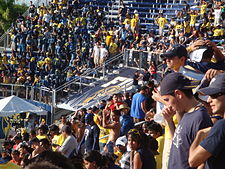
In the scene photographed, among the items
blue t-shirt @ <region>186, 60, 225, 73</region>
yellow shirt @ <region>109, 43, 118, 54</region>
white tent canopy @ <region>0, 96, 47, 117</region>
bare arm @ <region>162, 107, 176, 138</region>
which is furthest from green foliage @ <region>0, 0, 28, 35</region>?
bare arm @ <region>162, 107, 176, 138</region>

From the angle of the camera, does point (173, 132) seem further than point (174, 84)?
Yes

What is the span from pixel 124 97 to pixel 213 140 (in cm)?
1028

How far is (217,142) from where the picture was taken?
3.29 m

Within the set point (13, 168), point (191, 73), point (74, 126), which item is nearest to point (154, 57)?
point (74, 126)

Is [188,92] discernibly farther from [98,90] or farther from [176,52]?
[98,90]

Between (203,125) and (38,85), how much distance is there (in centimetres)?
1917

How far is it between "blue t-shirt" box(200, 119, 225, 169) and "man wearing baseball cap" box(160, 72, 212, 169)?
1.21 ft

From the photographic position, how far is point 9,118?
1834 centimetres

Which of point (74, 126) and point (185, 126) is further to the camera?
point (74, 126)

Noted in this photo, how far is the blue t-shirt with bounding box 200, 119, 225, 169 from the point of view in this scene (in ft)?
10.8

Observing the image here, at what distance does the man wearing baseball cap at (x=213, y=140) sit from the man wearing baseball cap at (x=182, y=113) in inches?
6.0

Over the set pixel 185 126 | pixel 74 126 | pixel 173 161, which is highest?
pixel 185 126

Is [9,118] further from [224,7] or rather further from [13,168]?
[13,168]

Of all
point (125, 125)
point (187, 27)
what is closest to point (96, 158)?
point (125, 125)
